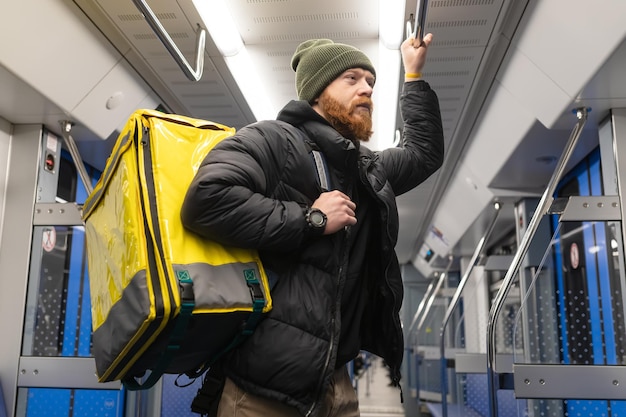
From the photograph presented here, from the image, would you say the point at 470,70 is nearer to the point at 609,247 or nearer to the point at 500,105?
the point at 500,105

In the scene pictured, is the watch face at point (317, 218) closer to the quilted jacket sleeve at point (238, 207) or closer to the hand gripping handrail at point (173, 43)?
the quilted jacket sleeve at point (238, 207)

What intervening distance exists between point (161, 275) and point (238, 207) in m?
0.22

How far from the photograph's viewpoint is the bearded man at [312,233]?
132cm

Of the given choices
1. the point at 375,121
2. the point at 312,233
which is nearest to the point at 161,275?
the point at 312,233

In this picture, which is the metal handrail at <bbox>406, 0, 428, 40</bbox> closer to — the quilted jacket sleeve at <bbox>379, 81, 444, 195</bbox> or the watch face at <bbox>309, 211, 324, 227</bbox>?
the quilted jacket sleeve at <bbox>379, 81, 444, 195</bbox>

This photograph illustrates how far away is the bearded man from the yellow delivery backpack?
0.18 feet

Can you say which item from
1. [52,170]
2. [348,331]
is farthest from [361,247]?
[52,170]

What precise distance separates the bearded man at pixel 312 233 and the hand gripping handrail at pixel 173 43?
591mm

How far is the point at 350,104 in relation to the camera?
1.69 m

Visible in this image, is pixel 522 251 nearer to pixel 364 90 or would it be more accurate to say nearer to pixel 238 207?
pixel 364 90

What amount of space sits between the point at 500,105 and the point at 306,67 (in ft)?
6.44

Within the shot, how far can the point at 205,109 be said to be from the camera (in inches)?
145

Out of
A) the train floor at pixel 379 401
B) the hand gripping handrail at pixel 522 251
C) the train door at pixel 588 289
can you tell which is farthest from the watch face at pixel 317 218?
the train floor at pixel 379 401

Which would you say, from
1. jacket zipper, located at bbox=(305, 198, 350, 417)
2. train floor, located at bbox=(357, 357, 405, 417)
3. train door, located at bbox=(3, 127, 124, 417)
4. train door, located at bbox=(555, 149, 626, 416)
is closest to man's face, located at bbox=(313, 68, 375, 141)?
jacket zipper, located at bbox=(305, 198, 350, 417)
